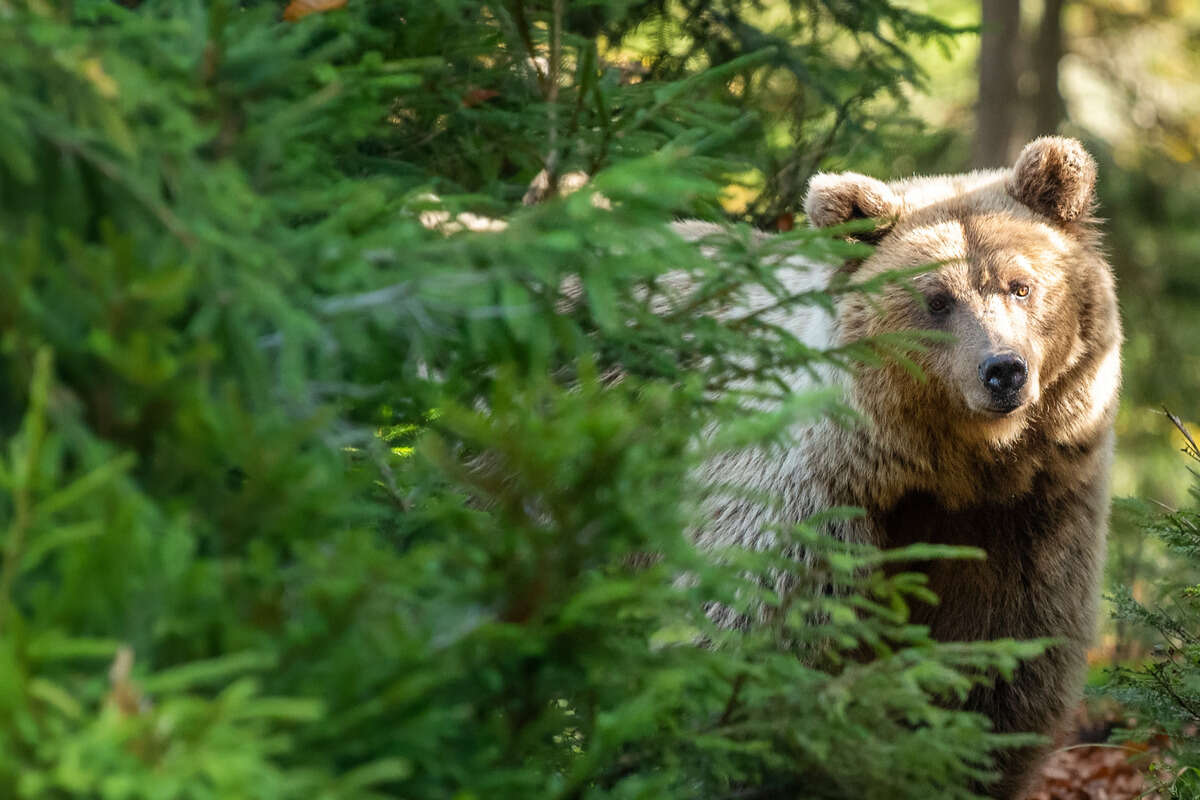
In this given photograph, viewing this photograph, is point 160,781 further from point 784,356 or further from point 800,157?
point 800,157

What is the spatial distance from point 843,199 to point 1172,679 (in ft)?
6.89

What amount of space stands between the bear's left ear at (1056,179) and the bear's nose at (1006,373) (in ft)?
2.92

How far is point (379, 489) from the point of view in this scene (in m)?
3.25

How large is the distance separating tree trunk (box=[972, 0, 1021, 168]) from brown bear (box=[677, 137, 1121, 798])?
518 cm

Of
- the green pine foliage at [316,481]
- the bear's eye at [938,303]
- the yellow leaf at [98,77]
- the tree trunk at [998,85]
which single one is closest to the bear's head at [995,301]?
the bear's eye at [938,303]

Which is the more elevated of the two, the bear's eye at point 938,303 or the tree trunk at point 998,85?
the bear's eye at point 938,303

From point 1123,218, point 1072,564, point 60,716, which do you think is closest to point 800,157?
point 1072,564

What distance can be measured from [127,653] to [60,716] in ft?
0.48

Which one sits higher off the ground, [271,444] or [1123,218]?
[271,444]

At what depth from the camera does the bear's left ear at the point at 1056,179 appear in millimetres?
4559

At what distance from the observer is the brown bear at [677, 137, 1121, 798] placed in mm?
4363

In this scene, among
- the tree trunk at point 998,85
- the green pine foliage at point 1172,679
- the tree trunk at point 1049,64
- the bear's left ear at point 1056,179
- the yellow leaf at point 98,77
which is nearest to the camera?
the yellow leaf at point 98,77

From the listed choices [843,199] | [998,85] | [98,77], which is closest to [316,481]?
[98,77]

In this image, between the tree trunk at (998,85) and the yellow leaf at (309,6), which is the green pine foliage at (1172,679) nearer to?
the yellow leaf at (309,6)
